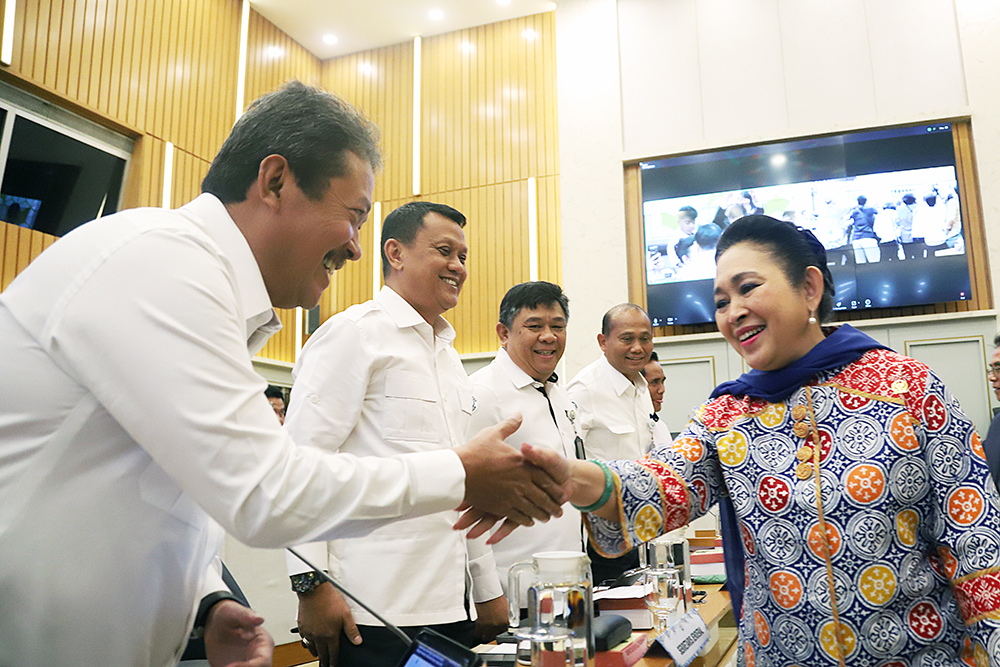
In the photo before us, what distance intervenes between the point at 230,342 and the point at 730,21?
24.7ft

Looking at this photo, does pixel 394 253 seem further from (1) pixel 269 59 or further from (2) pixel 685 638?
(1) pixel 269 59

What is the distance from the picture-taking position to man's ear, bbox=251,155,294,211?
129cm

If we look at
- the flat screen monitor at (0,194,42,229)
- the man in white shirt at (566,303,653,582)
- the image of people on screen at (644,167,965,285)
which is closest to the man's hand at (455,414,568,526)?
the man in white shirt at (566,303,653,582)

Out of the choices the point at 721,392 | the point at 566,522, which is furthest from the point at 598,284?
the point at 721,392

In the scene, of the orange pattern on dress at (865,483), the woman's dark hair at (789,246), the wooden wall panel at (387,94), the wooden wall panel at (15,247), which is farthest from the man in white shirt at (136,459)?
the wooden wall panel at (387,94)

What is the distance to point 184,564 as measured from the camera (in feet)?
3.58

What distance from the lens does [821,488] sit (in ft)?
4.23

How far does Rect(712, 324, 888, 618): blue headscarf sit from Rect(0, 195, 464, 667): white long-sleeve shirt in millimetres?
677

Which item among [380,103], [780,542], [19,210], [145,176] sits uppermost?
[380,103]

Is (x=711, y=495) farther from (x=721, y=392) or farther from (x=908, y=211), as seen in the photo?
(x=908, y=211)

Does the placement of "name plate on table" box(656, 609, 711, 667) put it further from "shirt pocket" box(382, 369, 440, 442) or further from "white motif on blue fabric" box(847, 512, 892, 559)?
"shirt pocket" box(382, 369, 440, 442)

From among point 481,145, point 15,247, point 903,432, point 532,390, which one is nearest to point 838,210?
point 481,145

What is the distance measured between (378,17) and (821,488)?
822 centimetres

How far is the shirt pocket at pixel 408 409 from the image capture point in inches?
80.0
